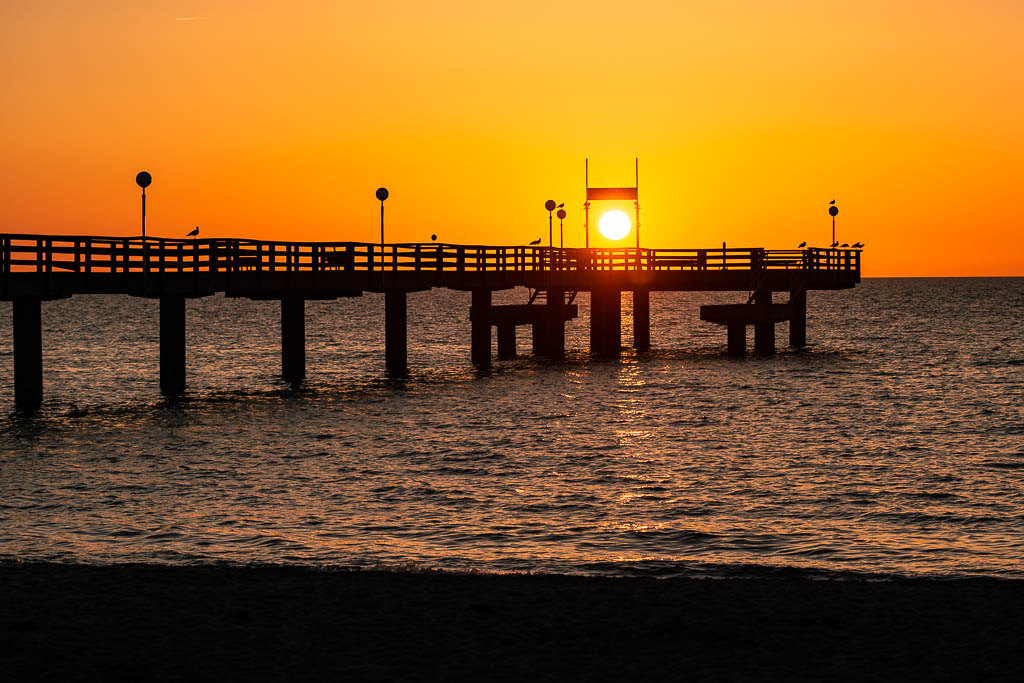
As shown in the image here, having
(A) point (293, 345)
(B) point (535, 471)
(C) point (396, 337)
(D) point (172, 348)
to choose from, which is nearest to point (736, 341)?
(C) point (396, 337)

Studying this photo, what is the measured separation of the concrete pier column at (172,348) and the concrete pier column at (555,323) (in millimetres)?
20439

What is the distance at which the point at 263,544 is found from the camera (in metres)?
16.5

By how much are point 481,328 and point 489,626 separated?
3891 centimetres

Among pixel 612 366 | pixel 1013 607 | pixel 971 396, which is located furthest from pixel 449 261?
pixel 1013 607

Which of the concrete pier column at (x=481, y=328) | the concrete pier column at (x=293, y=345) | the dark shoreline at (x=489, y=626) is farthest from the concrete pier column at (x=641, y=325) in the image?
the dark shoreline at (x=489, y=626)

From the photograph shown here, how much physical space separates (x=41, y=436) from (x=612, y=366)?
27.7 metres

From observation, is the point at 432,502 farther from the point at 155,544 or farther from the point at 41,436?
the point at 41,436

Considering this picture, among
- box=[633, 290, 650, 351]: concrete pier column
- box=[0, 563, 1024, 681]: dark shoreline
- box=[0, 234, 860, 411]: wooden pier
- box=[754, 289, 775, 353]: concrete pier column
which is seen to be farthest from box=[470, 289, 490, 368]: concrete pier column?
box=[0, 563, 1024, 681]: dark shoreline

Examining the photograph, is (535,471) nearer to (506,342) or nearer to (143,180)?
(143,180)

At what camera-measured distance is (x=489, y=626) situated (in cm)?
1167

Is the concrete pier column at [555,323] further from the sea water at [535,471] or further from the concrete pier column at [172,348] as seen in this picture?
the concrete pier column at [172,348]

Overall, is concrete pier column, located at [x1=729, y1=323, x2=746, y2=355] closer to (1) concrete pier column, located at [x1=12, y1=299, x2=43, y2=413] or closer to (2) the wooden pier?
(2) the wooden pier

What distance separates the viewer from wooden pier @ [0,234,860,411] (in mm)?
33469

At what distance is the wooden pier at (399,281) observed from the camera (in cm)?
3347
